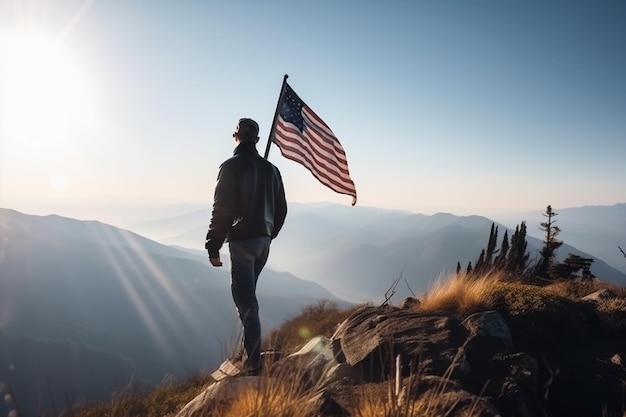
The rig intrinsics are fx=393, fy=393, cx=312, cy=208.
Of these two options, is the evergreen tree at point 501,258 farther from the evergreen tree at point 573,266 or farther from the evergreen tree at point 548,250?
the evergreen tree at point 573,266

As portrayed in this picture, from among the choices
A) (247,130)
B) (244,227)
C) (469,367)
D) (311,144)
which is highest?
(311,144)

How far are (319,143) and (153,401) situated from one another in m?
5.87

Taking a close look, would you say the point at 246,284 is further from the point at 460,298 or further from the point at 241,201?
the point at 460,298

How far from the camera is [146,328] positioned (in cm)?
18188

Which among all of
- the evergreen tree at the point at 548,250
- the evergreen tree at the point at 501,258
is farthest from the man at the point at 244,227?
the evergreen tree at the point at 548,250

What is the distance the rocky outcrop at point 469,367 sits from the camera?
140 inches

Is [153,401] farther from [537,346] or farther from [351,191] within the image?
[537,346]

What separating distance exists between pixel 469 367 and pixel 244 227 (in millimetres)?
3160

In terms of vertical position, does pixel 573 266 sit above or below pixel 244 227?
below

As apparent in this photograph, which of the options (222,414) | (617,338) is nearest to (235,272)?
(222,414)

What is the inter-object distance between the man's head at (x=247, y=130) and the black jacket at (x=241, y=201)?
90 millimetres

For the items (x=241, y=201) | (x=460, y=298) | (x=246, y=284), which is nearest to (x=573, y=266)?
(x=460, y=298)

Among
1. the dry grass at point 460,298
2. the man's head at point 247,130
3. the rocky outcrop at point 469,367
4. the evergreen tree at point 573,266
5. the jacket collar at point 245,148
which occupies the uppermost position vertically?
the man's head at point 247,130

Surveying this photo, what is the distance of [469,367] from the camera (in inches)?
173
